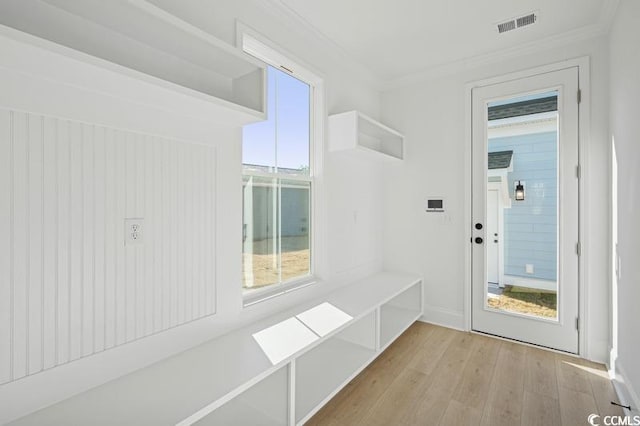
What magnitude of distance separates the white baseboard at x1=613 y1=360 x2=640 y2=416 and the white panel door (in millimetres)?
497

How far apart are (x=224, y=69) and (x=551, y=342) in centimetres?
329

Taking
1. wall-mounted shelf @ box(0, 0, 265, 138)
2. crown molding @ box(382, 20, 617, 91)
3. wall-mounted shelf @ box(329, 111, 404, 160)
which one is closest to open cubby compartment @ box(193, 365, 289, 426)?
wall-mounted shelf @ box(0, 0, 265, 138)

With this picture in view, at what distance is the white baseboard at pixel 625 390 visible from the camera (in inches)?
65.9

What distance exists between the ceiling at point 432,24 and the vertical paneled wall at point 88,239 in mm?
1486

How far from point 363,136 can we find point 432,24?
41.8 inches

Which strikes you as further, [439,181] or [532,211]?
[439,181]

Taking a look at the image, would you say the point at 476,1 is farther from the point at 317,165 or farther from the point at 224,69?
the point at 224,69

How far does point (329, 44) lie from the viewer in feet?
8.68

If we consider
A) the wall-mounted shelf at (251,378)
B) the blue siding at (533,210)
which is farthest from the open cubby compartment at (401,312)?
the blue siding at (533,210)

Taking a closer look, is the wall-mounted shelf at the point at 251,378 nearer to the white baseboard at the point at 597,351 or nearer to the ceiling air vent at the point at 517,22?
the white baseboard at the point at 597,351

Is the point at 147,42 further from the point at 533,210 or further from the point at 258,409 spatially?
the point at 533,210

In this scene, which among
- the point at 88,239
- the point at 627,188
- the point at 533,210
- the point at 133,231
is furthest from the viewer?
the point at 533,210

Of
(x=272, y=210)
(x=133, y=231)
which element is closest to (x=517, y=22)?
(x=272, y=210)

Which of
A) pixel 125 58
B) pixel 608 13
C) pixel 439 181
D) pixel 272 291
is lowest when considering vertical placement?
pixel 272 291
